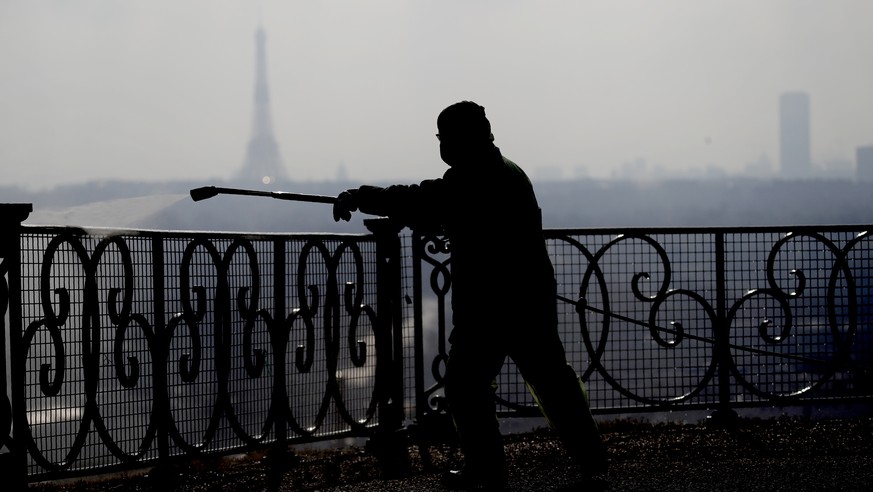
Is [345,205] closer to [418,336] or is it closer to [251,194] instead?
[251,194]

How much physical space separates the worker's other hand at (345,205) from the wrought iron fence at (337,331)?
2.82ft

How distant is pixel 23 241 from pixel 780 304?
5431mm

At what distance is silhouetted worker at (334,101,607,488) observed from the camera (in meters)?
5.66

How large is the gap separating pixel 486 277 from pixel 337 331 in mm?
2208

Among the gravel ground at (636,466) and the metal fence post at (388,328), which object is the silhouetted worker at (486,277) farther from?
the metal fence post at (388,328)

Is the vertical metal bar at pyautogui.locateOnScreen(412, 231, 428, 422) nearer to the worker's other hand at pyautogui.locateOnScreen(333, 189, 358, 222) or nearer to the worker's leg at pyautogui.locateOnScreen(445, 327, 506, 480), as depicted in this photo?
the worker's other hand at pyautogui.locateOnScreen(333, 189, 358, 222)

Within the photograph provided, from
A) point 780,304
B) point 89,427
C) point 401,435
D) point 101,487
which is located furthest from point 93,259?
point 780,304

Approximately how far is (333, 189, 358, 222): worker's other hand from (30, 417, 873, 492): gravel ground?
4.77 ft

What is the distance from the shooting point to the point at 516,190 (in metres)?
5.71

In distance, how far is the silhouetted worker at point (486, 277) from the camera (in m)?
5.66

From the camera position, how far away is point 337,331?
7.66 m

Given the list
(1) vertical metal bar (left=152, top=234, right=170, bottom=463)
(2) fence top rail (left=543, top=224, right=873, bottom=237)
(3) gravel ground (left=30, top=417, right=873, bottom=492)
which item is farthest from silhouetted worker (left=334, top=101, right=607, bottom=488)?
(2) fence top rail (left=543, top=224, right=873, bottom=237)

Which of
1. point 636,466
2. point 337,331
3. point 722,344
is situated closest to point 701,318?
point 722,344

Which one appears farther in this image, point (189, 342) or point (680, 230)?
point (680, 230)
